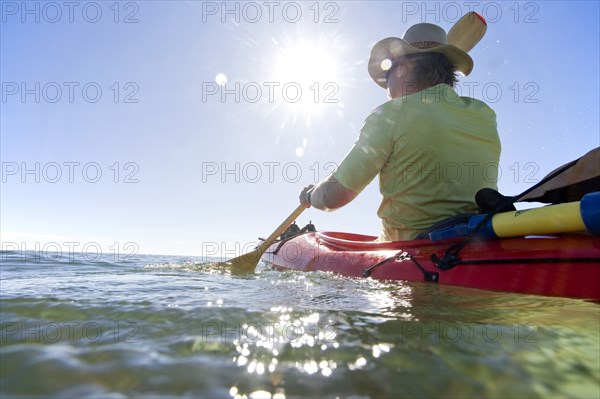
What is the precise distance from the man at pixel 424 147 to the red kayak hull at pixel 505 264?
414 millimetres

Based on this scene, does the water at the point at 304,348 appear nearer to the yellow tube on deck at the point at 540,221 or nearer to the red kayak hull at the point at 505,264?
the red kayak hull at the point at 505,264

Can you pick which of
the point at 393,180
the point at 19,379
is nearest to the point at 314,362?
Result: the point at 19,379

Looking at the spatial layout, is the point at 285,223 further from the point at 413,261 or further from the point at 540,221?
the point at 540,221

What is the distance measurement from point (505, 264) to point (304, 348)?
5.38ft

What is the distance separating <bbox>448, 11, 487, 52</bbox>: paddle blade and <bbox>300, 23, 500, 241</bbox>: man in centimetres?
100

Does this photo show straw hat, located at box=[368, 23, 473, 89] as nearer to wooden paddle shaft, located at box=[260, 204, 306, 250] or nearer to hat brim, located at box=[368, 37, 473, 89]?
hat brim, located at box=[368, 37, 473, 89]

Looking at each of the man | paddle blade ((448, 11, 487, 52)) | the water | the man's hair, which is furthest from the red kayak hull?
paddle blade ((448, 11, 487, 52))

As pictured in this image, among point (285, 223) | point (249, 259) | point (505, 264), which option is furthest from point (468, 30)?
point (249, 259)

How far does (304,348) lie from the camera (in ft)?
4.03

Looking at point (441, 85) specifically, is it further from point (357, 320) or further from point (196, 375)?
point (196, 375)

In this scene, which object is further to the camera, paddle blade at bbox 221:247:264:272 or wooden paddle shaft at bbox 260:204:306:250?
wooden paddle shaft at bbox 260:204:306:250

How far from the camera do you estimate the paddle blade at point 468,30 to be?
13.8 ft

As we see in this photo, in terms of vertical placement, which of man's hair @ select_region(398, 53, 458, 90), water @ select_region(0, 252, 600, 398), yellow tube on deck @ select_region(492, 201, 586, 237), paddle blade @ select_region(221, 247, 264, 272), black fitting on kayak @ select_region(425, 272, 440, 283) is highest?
man's hair @ select_region(398, 53, 458, 90)

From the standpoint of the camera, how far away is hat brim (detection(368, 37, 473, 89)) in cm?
337
